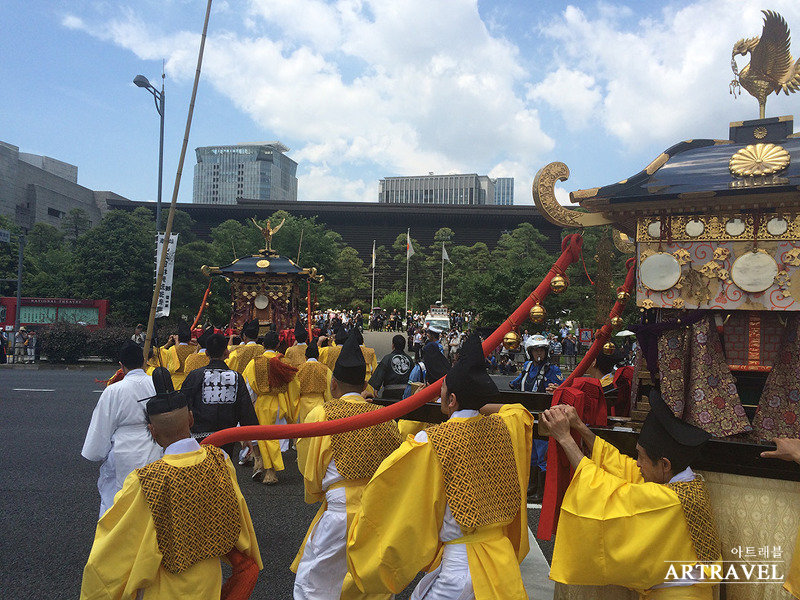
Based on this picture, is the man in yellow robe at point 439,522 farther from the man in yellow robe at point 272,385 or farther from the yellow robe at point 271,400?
the yellow robe at point 271,400

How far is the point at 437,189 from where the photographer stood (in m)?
99.8

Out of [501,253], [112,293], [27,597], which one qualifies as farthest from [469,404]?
[501,253]

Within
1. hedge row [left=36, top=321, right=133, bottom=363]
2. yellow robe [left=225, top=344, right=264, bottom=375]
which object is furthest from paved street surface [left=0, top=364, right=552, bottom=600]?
hedge row [left=36, top=321, right=133, bottom=363]

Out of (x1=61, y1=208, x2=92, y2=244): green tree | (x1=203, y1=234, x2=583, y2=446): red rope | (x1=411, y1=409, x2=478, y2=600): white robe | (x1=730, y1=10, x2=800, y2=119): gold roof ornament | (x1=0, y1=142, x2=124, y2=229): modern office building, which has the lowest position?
(x1=411, y1=409, x2=478, y2=600): white robe

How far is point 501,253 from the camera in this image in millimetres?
40531

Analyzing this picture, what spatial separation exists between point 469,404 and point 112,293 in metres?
24.5

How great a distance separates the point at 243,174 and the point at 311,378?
313 ft

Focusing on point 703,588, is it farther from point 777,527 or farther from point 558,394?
point 558,394

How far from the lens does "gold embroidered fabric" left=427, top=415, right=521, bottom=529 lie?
2330 mm

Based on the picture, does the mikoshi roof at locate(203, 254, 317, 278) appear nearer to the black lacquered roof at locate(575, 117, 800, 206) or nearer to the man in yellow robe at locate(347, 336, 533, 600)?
the black lacquered roof at locate(575, 117, 800, 206)

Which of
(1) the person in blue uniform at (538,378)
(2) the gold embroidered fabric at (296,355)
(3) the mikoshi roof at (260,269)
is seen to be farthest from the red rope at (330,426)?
(3) the mikoshi roof at (260,269)

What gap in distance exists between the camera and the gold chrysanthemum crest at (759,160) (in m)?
2.99

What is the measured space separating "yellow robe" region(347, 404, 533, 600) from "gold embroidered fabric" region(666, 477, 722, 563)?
718 mm

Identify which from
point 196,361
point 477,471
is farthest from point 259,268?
point 477,471
